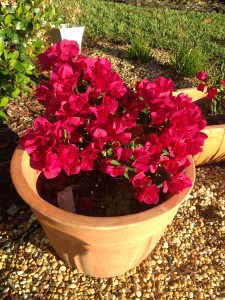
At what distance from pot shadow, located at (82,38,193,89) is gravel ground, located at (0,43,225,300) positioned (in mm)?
1931

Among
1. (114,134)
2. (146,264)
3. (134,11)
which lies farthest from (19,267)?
(134,11)

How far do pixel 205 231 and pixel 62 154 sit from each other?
4.70 feet

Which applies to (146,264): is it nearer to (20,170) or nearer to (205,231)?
(205,231)

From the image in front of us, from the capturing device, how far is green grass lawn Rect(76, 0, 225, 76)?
5.23m

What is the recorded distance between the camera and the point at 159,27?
587cm

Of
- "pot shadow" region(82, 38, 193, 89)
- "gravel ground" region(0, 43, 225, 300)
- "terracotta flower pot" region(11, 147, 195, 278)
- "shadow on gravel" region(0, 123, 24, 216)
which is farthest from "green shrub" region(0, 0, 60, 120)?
"pot shadow" region(82, 38, 193, 89)

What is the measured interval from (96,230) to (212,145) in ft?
5.09

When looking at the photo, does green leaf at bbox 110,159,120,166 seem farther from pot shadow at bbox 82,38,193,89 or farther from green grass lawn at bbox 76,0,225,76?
green grass lawn at bbox 76,0,225,76

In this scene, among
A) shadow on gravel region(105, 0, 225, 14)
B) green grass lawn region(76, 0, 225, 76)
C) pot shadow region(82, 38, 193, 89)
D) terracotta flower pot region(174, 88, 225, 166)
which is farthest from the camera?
shadow on gravel region(105, 0, 225, 14)

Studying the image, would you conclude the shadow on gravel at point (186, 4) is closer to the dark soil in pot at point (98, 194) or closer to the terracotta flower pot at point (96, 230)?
the dark soil in pot at point (98, 194)

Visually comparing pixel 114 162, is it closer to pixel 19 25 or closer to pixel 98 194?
pixel 98 194

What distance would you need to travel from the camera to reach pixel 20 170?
1.83m

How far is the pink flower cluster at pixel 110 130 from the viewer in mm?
1681

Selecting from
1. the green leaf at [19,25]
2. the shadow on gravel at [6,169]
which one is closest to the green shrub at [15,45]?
the green leaf at [19,25]
